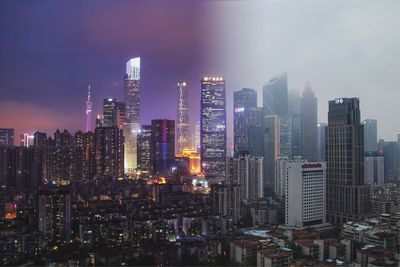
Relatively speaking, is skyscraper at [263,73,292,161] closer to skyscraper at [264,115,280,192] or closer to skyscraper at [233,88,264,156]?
skyscraper at [264,115,280,192]

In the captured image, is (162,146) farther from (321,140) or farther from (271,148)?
(321,140)

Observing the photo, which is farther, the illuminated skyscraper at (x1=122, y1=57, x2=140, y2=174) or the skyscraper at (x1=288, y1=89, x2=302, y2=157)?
the illuminated skyscraper at (x1=122, y1=57, x2=140, y2=174)

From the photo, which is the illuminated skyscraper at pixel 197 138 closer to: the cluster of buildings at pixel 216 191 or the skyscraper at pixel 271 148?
the cluster of buildings at pixel 216 191

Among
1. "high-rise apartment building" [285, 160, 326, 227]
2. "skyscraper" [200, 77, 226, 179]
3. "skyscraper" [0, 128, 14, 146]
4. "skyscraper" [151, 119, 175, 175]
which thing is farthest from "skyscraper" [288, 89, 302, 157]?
"skyscraper" [0, 128, 14, 146]

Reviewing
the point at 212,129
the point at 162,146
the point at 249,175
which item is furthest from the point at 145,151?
the point at 249,175

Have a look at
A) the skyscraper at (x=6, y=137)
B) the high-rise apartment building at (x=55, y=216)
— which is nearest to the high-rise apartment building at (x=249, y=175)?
the high-rise apartment building at (x=55, y=216)

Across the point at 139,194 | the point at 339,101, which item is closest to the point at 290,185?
the point at 339,101
